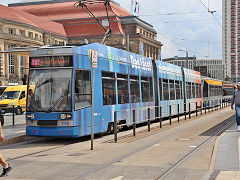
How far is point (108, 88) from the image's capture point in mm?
14469

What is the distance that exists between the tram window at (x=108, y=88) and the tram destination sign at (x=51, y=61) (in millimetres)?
1945

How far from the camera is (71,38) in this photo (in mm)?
91688

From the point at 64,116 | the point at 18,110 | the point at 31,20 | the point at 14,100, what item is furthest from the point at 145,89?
the point at 31,20

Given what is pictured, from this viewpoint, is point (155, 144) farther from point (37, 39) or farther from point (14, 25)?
point (37, 39)

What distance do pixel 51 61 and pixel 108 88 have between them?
2.64 metres

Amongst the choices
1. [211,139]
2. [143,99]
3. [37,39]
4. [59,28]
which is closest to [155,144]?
[211,139]

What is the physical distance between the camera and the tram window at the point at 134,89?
659 inches

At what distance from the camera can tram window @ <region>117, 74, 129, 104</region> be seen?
1539 centimetres

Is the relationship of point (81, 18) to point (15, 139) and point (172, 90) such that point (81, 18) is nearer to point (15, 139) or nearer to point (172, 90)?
point (172, 90)

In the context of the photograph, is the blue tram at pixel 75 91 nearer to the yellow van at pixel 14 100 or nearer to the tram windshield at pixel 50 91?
the tram windshield at pixel 50 91

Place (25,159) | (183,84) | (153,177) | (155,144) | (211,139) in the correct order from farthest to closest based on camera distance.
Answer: (183,84) < (211,139) < (155,144) < (25,159) < (153,177)

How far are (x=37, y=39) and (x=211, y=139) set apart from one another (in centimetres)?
6424

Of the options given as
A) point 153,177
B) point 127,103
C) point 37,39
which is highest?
point 37,39

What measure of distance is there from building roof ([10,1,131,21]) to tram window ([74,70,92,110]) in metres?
79.5
